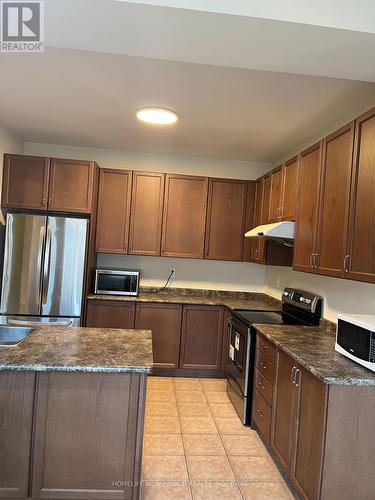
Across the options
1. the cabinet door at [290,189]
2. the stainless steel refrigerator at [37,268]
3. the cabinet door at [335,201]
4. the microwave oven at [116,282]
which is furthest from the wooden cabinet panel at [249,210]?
the stainless steel refrigerator at [37,268]

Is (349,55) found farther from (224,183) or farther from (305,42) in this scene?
(224,183)

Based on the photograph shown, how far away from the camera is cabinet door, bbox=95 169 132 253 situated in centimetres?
425

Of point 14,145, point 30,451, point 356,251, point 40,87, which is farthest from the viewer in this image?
point 14,145

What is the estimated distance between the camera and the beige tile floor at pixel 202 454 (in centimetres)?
222

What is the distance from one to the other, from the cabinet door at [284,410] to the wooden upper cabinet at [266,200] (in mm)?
1766

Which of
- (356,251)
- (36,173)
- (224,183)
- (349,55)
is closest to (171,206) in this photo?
(224,183)

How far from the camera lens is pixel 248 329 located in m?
3.06

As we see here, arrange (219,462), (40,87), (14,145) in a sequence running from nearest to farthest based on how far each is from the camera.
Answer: (219,462), (40,87), (14,145)

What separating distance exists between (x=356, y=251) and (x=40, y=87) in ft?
8.32

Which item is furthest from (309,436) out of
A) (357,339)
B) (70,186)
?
(70,186)

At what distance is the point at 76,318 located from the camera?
3.83 meters

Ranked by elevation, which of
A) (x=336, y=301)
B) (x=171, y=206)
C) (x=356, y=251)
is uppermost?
(x=171, y=206)

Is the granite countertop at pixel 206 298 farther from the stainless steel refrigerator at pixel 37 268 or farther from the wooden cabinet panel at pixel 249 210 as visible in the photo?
the wooden cabinet panel at pixel 249 210

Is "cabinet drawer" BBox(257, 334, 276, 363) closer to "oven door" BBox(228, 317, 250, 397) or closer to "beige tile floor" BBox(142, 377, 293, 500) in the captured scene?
"oven door" BBox(228, 317, 250, 397)
